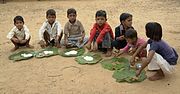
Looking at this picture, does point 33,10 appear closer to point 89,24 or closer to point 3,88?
point 89,24

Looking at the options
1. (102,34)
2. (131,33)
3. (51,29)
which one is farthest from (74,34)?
(131,33)

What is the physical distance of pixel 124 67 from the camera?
4523 millimetres

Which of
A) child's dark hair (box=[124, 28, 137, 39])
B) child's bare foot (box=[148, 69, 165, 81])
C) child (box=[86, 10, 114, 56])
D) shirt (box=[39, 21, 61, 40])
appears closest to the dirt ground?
child's bare foot (box=[148, 69, 165, 81])

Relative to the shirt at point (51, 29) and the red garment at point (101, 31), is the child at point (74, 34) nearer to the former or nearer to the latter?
the shirt at point (51, 29)

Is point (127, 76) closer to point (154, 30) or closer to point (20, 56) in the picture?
point (154, 30)

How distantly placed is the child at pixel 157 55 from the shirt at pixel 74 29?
158 centimetres

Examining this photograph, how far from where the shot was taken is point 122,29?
16.4 feet

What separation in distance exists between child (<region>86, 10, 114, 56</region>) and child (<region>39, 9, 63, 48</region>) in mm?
635

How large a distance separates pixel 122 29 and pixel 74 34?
956 millimetres

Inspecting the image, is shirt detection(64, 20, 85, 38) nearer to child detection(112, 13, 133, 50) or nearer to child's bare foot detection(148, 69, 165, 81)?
child detection(112, 13, 133, 50)

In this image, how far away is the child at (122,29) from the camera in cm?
482

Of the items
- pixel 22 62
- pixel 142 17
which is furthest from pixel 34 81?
pixel 142 17

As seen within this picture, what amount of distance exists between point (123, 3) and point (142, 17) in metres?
1.85

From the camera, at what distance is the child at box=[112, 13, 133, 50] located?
15.8 ft
